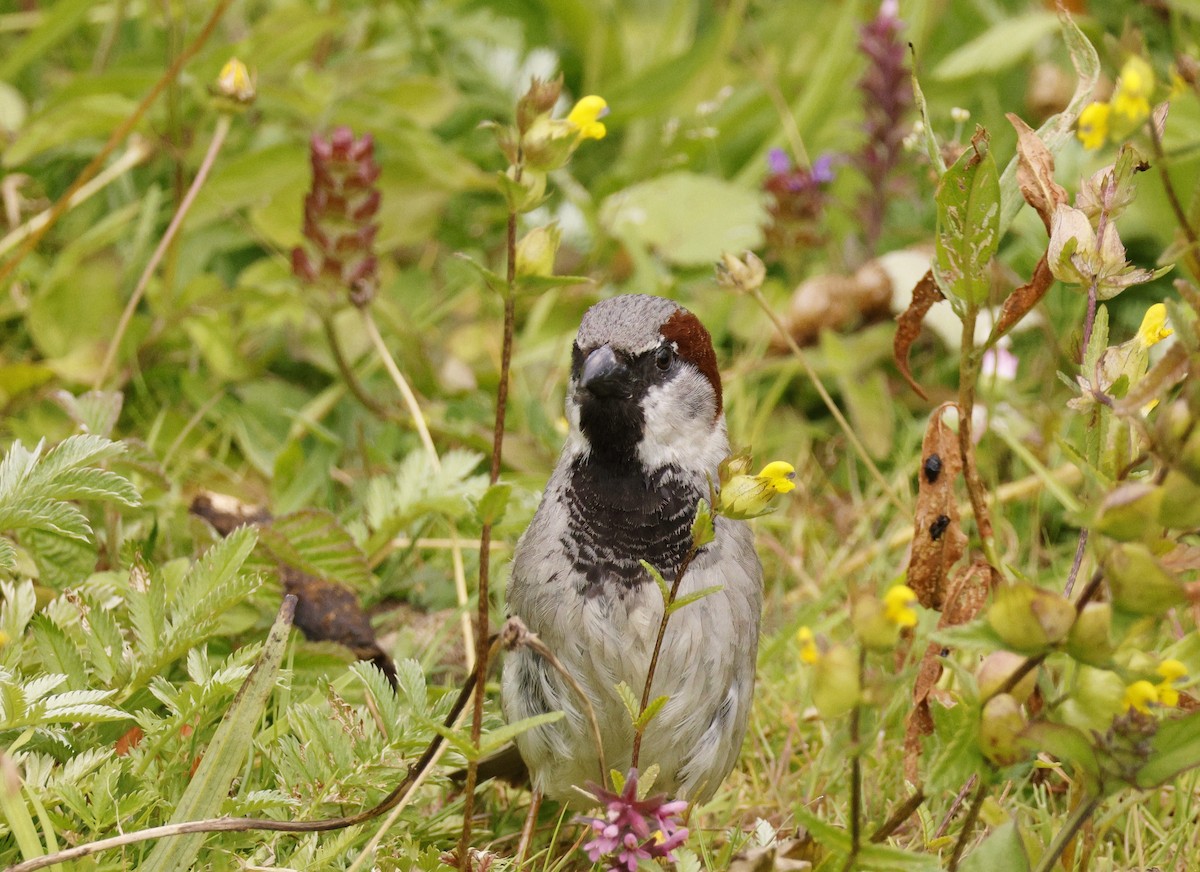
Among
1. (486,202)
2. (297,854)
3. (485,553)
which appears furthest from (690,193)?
(297,854)

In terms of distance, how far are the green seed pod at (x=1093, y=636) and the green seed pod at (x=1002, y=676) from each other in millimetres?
94

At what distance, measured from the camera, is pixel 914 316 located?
221 centimetres

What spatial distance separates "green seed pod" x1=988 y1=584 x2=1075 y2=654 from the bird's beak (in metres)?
0.94

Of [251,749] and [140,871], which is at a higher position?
[140,871]

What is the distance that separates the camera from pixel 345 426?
3.61 m

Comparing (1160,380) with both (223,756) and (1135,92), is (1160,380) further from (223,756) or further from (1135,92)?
(223,756)

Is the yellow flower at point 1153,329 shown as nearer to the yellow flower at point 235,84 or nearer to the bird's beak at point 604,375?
the bird's beak at point 604,375

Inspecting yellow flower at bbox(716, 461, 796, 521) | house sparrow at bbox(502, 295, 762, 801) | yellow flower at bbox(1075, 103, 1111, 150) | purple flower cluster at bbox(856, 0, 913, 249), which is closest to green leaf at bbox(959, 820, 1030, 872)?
yellow flower at bbox(716, 461, 796, 521)

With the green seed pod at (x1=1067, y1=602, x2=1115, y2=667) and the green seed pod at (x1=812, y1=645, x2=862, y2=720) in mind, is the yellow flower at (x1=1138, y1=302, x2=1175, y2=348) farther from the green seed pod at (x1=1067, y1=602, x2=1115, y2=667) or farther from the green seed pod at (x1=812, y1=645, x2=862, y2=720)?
the green seed pod at (x1=812, y1=645, x2=862, y2=720)

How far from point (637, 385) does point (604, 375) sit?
0.34 feet

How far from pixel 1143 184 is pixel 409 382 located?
2.13 meters

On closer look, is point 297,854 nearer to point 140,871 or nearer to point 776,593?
point 140,871

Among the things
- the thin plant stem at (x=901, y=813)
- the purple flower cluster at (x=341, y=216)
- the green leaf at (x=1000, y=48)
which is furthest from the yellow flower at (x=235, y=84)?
the green leaf at (x=1000, y=48)

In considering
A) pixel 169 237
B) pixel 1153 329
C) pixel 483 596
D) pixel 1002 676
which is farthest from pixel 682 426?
pixel 169 237
